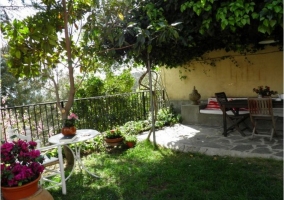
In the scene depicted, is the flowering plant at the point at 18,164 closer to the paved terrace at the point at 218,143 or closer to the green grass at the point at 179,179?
the green grass at the point at 179,179

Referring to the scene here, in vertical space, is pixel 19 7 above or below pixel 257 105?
above

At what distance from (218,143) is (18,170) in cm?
334

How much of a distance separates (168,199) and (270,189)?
110cm

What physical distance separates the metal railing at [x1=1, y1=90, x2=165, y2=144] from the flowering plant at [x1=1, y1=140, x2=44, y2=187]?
2137 mm

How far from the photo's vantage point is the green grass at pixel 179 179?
262 centimetres

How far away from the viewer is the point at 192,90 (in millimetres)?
6812

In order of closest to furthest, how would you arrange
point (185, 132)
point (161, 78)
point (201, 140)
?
point (201, 140)
point (185, 132)
point (161, 78)

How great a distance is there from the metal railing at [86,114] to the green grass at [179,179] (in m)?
1.40

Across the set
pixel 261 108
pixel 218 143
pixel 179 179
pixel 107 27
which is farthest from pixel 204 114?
pixel 107 27

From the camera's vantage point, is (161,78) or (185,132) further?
(161,78)

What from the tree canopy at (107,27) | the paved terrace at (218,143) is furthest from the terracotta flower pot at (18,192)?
the paved terrace at (218,143)

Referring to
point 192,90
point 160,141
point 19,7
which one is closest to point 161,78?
point 192,90

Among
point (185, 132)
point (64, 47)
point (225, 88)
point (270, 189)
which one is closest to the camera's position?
point (270, 189)

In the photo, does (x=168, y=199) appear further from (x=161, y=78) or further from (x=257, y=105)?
(x=161, y=78)
